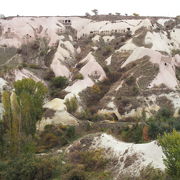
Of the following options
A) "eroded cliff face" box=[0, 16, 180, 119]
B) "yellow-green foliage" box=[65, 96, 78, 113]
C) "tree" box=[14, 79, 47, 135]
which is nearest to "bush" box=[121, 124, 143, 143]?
"tree" box=[14, 79, 47, 135]

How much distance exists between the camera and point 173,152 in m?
18.0

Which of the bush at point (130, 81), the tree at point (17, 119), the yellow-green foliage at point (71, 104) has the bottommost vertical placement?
the tree at point (17, 119)

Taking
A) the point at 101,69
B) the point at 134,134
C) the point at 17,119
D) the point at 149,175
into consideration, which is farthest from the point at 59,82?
the point at 149,175

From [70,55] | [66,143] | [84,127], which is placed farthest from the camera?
[70,55]

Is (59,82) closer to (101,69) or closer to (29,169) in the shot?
(101,69)

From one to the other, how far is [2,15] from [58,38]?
18.3 m

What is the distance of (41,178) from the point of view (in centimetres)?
2397

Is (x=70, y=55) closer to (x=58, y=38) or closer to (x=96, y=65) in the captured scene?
(x=58, y=38)

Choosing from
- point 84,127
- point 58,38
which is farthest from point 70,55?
point 84,127

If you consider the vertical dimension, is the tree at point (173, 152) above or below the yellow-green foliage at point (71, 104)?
below

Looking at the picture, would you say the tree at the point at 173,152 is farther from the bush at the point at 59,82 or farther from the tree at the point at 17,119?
the bush at the point at 59,82

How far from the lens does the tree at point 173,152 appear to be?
18.0 meters

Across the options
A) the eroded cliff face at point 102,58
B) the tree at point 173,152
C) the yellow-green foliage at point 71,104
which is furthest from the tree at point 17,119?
the eroded cliff face at point 102,58

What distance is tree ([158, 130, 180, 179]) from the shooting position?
1802 centimetres
